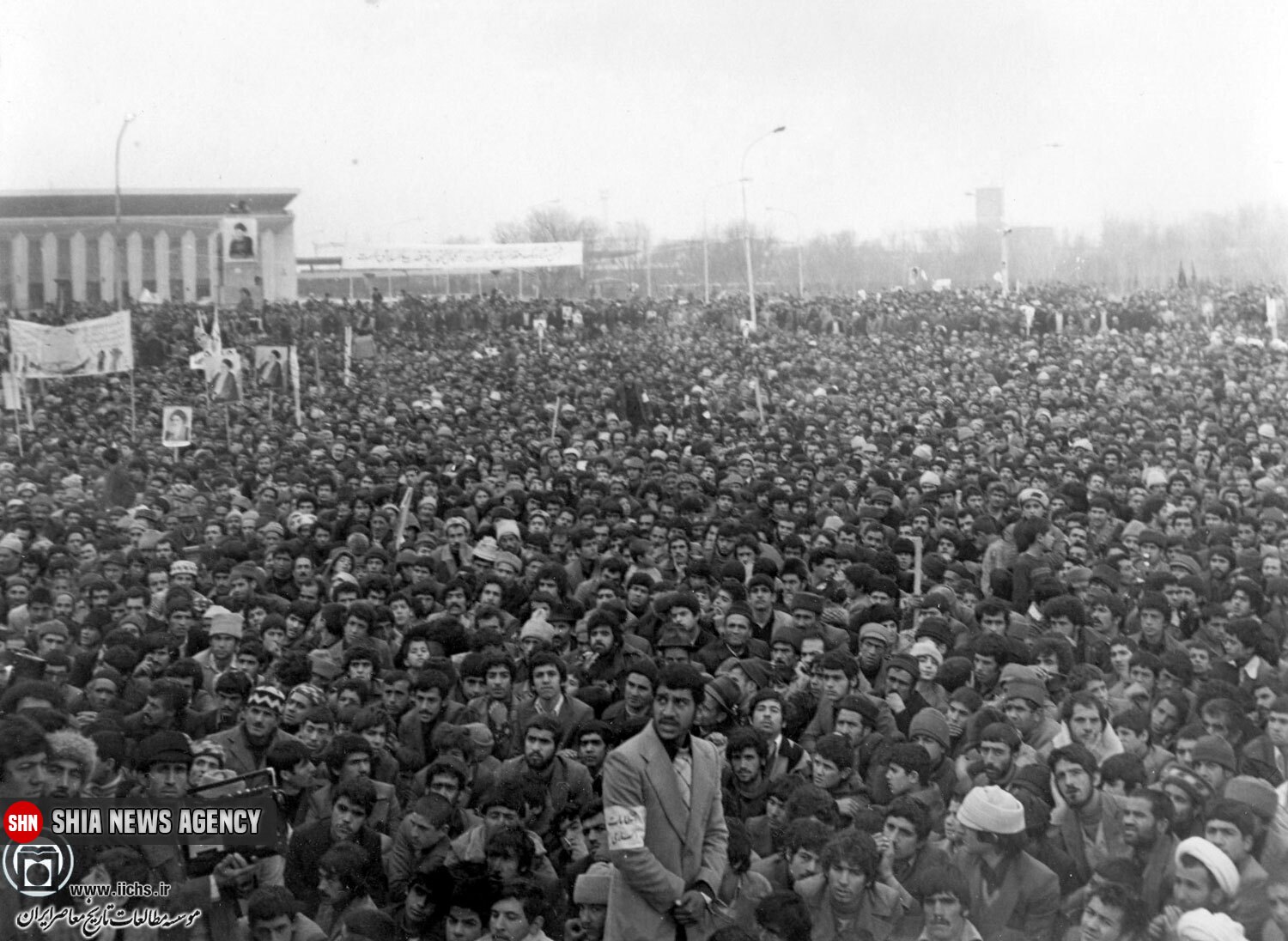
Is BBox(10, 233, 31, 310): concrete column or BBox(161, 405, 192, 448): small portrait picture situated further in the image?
BBox(10, 233, 31, 310): concrete column

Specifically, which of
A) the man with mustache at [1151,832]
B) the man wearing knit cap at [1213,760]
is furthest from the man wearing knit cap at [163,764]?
the man wearing knit cap at [1213,760]

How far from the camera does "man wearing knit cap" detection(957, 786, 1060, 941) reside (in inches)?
189

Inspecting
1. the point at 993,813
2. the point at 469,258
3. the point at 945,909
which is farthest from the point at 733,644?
the point at 469,258

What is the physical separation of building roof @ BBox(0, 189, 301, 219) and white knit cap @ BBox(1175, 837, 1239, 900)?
164 feet

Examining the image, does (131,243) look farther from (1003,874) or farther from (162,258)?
(1003,874)


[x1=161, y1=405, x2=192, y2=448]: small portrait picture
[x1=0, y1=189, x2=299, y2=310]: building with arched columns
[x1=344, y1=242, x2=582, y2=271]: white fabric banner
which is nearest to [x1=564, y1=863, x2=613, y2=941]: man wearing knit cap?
[x1=161, y1=405, x2=192, y2=448]: small portrait picture

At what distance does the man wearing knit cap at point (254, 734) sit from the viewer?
6445 mm

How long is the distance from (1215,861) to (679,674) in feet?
5.58

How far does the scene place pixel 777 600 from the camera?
951 cm

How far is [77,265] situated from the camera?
180ft

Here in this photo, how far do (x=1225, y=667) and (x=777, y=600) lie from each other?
3.13m

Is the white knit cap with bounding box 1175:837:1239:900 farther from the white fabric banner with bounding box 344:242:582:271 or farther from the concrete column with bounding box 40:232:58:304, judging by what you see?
the concrete column with bounding box 40:232:58:304

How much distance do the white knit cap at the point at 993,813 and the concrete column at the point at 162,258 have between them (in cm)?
5478

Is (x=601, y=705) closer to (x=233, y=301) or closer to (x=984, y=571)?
(x=984, y=571)
